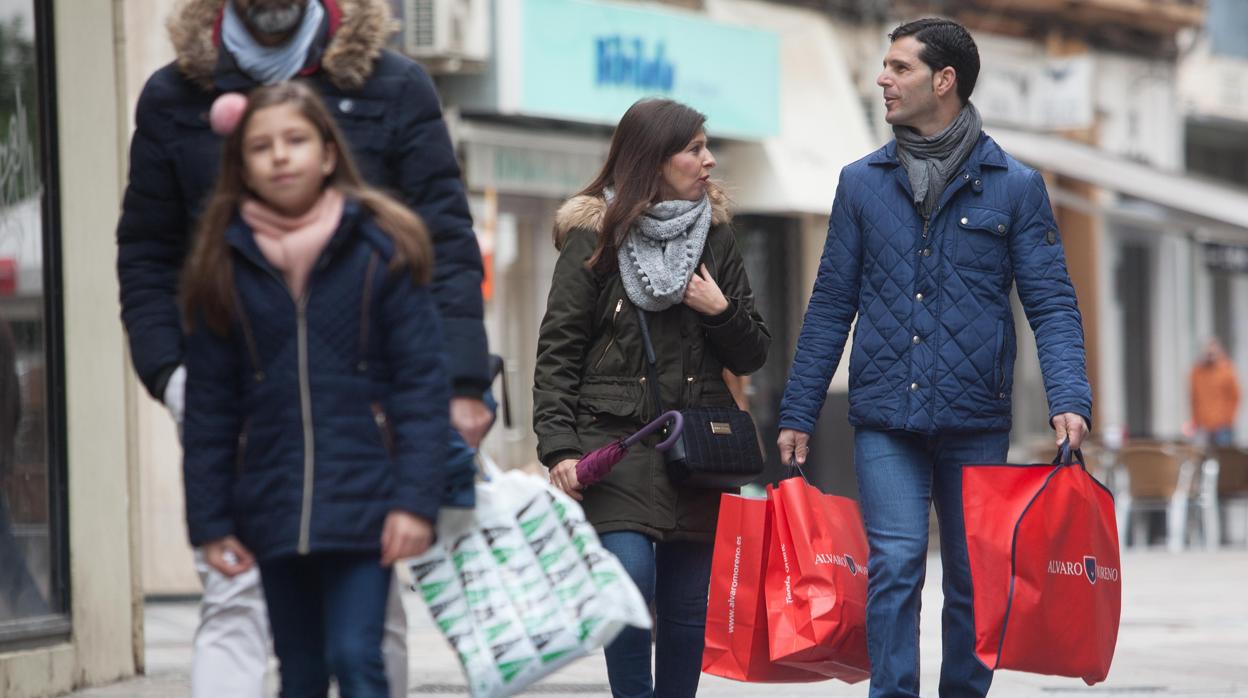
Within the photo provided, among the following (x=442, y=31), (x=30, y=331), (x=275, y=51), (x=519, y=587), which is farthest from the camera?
(x=442, y=31)

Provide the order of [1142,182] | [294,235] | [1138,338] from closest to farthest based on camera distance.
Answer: [294,235]
[1142,182]
[1138,338]

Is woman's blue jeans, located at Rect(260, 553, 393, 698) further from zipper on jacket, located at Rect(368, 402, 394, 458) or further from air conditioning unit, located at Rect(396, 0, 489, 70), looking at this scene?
air conditioning unit, located at Rect(396, 0, 489, 70)

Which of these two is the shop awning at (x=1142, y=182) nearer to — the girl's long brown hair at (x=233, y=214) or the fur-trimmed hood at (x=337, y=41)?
the fur-trimmed hood at (x=337, y=41)

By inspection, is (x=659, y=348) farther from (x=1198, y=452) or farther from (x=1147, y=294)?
(x=1147, y=294)

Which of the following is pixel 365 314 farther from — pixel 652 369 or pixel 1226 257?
pixel 1226 257

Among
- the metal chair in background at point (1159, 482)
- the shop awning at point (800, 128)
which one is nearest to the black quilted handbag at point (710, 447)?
the shop awning at point (800, 128)

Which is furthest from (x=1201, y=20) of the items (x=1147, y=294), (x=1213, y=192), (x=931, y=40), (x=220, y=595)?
(x=220, y=595)

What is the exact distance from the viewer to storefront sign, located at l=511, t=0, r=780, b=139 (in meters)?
16.2

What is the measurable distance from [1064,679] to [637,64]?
9.08m

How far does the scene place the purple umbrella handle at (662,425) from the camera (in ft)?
19.4

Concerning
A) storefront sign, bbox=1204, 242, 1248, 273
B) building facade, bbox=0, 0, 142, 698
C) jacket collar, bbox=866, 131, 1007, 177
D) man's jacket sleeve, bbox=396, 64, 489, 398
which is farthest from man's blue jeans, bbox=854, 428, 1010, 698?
storefront sign, bbox=1204, 242, 1248, 273

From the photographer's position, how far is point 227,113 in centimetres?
453

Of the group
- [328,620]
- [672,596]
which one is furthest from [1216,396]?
[328,620]

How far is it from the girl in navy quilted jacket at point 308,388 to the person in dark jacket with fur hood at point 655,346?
5.29ft
